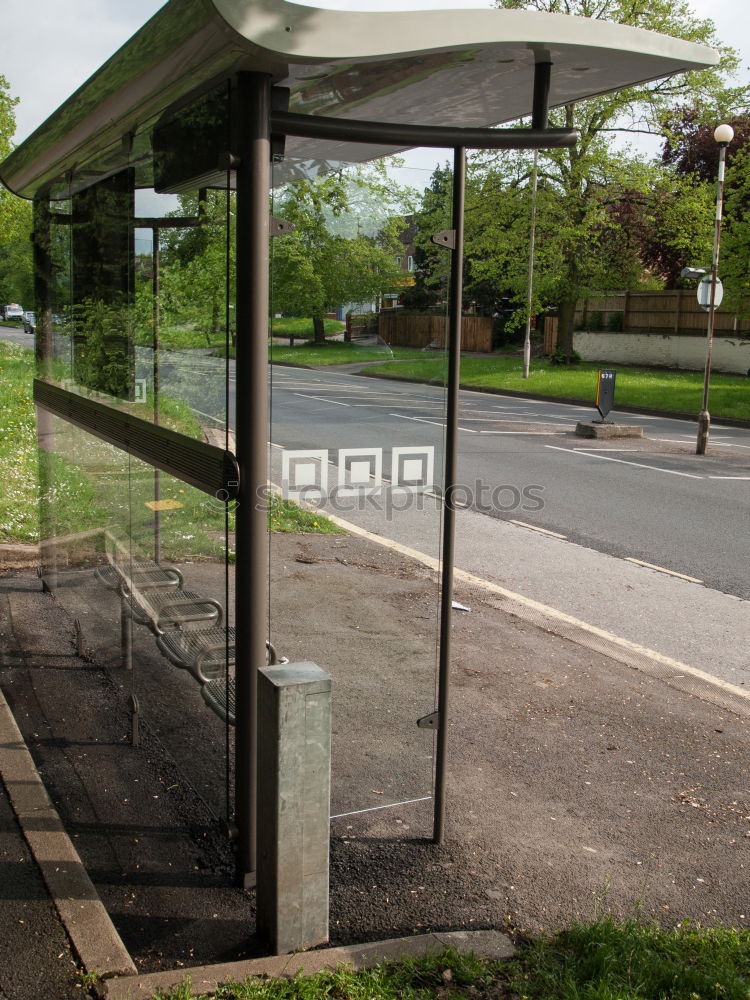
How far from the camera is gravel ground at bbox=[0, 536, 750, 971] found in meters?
3.50

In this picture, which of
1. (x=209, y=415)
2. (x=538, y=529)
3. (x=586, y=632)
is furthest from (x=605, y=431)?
(x=209, y=415)

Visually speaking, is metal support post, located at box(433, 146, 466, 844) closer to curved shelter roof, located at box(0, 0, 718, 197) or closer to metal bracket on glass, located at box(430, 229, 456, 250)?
metal bracket on glass, located at box(430, 229, 456, 250)

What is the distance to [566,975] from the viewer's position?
9.78 ft

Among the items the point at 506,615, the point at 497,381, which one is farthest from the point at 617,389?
the point at 506,615

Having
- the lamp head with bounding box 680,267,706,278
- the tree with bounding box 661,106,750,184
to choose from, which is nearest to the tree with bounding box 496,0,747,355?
the tree with bounding box 661,106,750,184

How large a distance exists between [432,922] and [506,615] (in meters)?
3.94

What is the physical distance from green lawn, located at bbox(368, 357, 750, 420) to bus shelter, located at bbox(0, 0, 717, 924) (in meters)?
20.3

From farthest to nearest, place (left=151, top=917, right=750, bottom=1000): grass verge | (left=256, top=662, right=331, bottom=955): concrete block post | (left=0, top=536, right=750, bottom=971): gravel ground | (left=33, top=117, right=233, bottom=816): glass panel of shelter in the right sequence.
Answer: (left=33, top=117, right=233, bottom=816): glass panel of shelter, (left=0, top=536, right=750, bottom=971): gravel ground, (left=256, top=662, right=331, bottom=955): concrete block post, (left=151, top=917, right=750, bottom=1000): grass verge

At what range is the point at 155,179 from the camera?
4.07 meters

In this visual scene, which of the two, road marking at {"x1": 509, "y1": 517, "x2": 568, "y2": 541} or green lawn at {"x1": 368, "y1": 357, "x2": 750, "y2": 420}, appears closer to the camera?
road marking at {"x1": 509, "y1": 517, "x2": 568, "y2": 541}

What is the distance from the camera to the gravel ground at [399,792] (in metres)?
3.50

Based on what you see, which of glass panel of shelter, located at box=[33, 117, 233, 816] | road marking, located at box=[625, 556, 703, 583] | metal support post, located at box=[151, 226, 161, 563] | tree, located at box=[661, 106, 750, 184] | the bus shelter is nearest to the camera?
the bus shelter

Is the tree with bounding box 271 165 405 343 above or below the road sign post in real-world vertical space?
above

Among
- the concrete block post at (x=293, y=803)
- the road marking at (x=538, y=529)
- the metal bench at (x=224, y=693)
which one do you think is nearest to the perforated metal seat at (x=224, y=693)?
the metal bench at (x=224, y=693)
